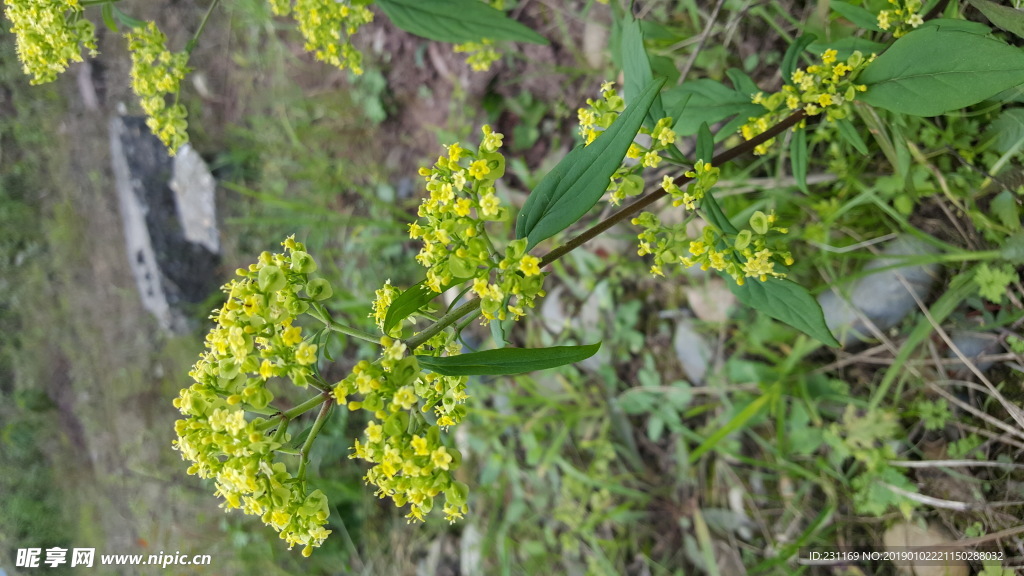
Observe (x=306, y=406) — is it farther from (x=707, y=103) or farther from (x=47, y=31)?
(x=47, y=31)

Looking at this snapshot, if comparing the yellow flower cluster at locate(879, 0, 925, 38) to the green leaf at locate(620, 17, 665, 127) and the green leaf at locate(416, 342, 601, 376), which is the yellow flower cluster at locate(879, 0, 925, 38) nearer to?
the green leaf at locate(620, 17, 665, 127)

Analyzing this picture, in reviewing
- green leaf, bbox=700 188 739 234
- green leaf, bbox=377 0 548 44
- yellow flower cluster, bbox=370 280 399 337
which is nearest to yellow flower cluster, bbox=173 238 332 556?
yellow flower cluster, bbox=370 280 399 337

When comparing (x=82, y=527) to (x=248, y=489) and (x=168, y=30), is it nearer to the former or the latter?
(x=168, y=30)

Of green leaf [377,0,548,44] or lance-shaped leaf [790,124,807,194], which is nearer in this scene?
lance-shaped leaf [790,124,807,194]

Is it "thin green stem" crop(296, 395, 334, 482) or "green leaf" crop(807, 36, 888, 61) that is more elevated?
"green leaf" crop(807, 36, 888, 61)

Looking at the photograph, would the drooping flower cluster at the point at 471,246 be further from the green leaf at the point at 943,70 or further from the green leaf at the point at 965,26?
the green leaf at the point at 965,26

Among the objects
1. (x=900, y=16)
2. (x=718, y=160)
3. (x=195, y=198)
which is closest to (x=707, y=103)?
(x=718, y=160)

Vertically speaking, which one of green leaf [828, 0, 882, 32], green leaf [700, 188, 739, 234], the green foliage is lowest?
the green foliage
